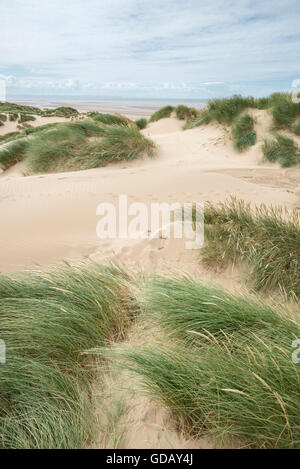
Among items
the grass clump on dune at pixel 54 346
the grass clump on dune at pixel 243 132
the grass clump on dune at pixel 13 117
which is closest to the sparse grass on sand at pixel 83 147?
the grass clump on dune at pixel 243 132

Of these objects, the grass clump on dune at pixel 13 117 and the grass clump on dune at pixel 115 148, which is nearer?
the grass clump on dune at pixel 115 148

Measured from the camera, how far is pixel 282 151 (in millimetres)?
7719

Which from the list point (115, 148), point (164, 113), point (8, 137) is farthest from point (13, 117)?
point (115, 148)

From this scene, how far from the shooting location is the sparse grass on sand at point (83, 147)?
788cm

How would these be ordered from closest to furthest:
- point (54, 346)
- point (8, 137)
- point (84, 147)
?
point (54, 346), point (84, 147), point (8, 137)

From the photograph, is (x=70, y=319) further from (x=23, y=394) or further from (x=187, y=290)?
(x=187, y=290)

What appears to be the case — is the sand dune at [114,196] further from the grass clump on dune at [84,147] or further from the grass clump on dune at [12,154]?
the grass clump on dune at [12,154]

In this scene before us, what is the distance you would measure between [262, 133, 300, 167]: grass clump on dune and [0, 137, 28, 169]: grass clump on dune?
281 inches

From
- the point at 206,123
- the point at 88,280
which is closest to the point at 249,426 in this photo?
the point at 88,280

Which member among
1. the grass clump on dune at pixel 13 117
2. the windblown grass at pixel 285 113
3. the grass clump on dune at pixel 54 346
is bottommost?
the grass clump on dune at pixel 54 346

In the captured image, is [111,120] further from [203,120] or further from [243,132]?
[243,132]

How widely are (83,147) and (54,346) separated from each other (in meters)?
7.18

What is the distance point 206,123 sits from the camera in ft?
37.1

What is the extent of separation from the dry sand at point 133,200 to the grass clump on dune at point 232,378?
12 cm
